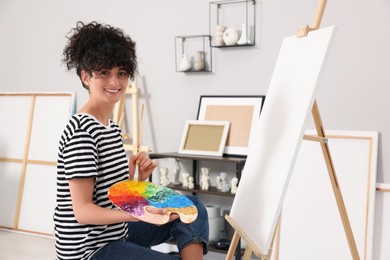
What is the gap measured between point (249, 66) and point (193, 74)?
413 mm

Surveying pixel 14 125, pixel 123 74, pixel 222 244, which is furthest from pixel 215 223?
pixel 14 125

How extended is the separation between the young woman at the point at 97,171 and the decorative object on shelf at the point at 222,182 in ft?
4.70

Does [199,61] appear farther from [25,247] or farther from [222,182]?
[25,247]

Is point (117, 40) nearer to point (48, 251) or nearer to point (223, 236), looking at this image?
point (223, 236)

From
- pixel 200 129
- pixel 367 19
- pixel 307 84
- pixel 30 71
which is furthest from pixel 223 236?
pixel 30 71

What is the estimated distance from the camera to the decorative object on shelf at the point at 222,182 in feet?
11.1

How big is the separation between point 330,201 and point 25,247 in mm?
2161

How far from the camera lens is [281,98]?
6.72ft

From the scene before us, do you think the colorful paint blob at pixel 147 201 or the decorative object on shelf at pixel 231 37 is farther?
the decorative object on shelf at pixel 231 37

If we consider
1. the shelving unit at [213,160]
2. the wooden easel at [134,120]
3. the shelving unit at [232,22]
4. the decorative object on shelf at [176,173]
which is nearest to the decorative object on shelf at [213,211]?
the shelving unit at [213,160]

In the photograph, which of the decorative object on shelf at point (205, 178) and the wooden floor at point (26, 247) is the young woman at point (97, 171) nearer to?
the decorative object on shelf at point (205, 178)

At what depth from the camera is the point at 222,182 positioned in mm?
3400

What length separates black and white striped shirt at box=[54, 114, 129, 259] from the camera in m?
1.70

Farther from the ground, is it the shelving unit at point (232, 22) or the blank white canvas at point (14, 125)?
the shelving unit at point (232, 22)
